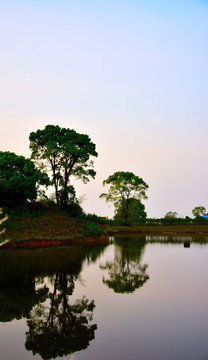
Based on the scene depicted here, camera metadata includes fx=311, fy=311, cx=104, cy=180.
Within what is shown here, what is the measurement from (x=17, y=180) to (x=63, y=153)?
1137 centimetres

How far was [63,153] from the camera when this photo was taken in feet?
165

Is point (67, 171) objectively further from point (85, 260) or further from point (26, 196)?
point (85, 260)

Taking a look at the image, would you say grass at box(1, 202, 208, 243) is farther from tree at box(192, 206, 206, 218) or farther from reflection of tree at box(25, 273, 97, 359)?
tree at box(192, 206, 206, 218)

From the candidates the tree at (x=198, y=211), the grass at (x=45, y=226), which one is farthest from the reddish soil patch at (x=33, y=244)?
the tree at (x=198, y=211)

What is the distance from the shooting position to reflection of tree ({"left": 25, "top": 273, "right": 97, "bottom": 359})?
8.23 m

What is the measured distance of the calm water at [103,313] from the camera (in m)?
8.12

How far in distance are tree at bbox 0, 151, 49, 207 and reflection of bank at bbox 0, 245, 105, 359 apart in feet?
69.1

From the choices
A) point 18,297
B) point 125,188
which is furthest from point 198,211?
point 18,297

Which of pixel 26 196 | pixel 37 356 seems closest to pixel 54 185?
pixel 26 196

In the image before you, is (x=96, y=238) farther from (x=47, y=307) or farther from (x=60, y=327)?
(x=60, y=327)

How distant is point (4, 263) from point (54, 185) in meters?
29.5

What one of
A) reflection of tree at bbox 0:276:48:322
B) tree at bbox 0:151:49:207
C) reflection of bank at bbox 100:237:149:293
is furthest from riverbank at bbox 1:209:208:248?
reflection of tree at bbox 0:276:48:322

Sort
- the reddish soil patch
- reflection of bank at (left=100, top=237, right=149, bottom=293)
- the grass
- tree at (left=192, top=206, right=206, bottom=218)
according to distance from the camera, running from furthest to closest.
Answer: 1. tree at (left=192, top=206, right=206, bottom=218)
2. the grass
3. the reddish soil patch
4. reflection of bank at (left=100, top=237, right=149, bottom=293)

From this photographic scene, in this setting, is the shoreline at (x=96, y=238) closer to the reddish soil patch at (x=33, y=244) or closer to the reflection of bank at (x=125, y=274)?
the reddish soil patch at (x=33, y=244)
